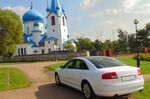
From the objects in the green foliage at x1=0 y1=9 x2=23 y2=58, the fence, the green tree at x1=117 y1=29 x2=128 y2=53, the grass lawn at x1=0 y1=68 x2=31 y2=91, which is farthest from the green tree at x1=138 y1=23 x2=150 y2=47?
the grass lawn at x1=0 y1=68 x2=31 y2=91

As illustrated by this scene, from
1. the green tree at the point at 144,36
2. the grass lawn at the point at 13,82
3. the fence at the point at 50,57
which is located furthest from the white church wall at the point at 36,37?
the grass lawn at the point at 13,82

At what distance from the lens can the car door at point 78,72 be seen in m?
5.45

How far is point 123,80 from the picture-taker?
4.51 m

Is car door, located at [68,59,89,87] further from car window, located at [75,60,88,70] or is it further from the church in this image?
the church

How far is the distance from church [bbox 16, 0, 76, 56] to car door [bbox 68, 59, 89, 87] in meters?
46.4

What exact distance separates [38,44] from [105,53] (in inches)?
1323

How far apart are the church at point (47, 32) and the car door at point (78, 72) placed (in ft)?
152

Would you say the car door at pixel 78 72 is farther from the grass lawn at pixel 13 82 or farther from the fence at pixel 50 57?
the fence at pixel 50 57

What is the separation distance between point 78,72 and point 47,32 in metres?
52.6

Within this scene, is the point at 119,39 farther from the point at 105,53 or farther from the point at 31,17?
the point at 31,17

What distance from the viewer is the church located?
5400 centimetres

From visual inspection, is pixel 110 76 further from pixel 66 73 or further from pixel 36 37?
pixel 36 37

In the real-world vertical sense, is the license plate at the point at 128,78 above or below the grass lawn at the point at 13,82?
above

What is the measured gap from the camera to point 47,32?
186ft
